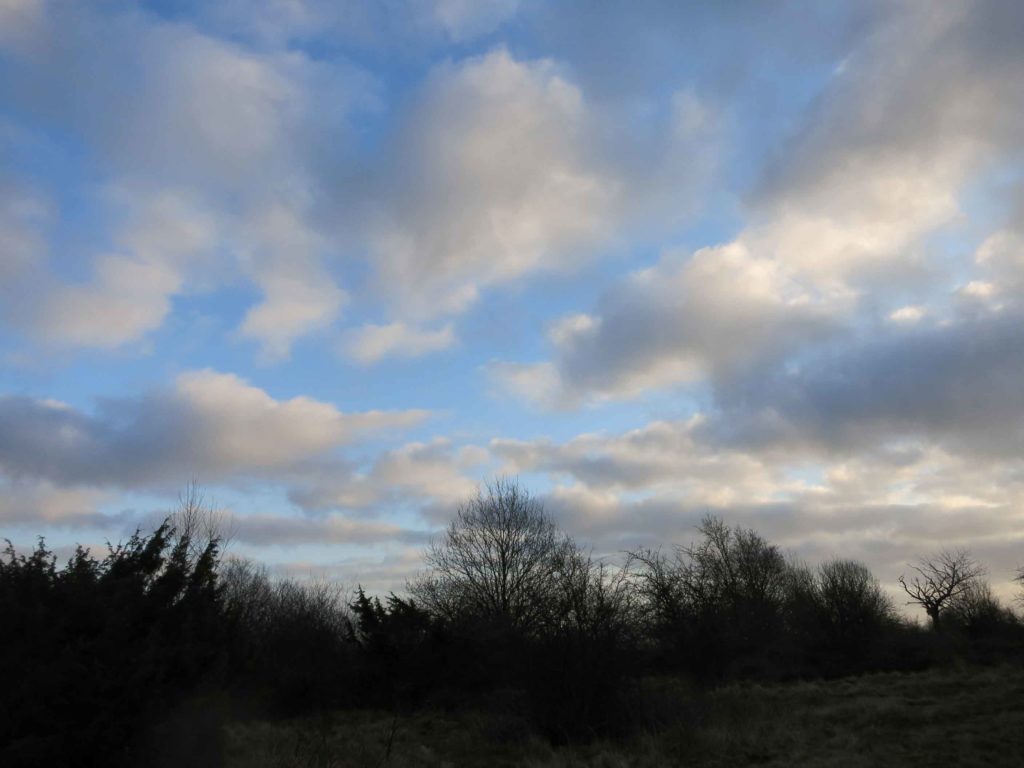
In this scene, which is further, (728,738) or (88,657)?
(728,738)

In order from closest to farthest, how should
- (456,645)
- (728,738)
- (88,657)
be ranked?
(88,657) → (728,738) → (456,645)

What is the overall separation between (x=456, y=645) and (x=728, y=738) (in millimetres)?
15748

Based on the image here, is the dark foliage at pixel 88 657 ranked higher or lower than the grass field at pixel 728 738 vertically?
higher

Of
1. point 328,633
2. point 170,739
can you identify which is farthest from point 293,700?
point 170,739

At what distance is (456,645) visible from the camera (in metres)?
29.0

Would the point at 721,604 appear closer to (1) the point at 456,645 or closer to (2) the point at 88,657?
(1) the point at 456,645

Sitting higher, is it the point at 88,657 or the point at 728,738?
the point at 88,657

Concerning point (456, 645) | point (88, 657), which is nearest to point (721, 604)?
point (456, 645)

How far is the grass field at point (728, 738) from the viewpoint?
1280 centimetres

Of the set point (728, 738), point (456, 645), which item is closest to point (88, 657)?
point (728, 738)

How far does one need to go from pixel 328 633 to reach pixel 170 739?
21.1 meters

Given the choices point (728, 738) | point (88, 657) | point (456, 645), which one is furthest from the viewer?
point (456, 645)

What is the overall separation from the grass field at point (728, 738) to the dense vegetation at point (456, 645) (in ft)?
1.28

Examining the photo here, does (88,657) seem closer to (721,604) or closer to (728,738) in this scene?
(728,738)
